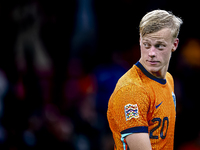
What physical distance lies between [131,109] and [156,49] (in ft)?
1.58

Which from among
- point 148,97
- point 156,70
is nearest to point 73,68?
point 156,70

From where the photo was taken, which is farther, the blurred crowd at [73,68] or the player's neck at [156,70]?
the blurred crowd at [73,68]

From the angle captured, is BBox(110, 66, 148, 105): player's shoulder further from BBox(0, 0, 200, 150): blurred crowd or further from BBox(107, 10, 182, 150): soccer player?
BBox(0, 0, 200, 150): blurred crowd

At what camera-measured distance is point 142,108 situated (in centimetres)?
188

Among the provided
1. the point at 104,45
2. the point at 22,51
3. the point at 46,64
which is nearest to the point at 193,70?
the point at 104,45

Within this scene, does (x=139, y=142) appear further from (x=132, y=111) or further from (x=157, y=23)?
(x=157, y=23)

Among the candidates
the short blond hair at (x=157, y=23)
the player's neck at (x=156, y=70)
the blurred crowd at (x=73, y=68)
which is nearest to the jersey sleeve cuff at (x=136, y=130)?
the player's neck at (x=156, y=70)

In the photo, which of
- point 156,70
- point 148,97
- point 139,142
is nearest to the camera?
point 139,142

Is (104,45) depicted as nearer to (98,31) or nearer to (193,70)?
(98,31)

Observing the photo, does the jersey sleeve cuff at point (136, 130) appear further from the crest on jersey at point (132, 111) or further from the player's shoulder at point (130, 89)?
the player's shoulder at point (130, 89)

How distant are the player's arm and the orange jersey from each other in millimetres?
26

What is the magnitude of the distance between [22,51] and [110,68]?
1646 mm

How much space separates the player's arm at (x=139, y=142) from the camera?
5.95 feet

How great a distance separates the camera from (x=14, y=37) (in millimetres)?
5285
